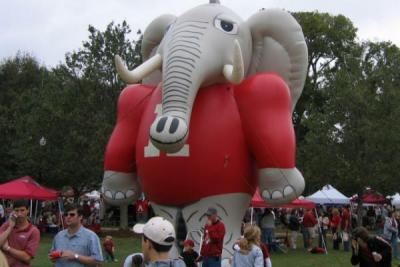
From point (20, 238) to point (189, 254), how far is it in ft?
9.87

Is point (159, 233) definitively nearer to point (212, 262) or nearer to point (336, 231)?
point (212, 262)

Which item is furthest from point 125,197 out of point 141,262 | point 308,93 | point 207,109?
point 308,93

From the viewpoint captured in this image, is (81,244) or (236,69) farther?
(236,69)

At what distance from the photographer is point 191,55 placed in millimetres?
8188

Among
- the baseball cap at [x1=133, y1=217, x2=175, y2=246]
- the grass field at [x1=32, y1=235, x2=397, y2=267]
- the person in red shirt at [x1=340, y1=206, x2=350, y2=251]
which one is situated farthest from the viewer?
the person in red shirt at [x1=340, y1=206, x2=350, y2=251]

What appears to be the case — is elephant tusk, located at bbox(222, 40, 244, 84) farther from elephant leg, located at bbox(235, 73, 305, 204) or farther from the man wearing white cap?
the man wearing white cap

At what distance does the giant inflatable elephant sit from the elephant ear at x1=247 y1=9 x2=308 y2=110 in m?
0.02

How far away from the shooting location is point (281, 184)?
27.5ft

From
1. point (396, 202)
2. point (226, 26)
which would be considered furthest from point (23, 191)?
point (396, 202)

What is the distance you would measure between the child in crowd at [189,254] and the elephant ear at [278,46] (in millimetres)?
2477

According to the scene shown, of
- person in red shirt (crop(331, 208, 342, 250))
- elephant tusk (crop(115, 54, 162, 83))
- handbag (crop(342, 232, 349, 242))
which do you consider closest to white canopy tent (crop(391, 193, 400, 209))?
person in red shirt (crop(331, 208, 342, 250))

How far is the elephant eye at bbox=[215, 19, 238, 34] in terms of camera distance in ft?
28.4

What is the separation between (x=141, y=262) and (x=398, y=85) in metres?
21.5

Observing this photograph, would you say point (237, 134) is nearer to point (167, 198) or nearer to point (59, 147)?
point (167, 198)
